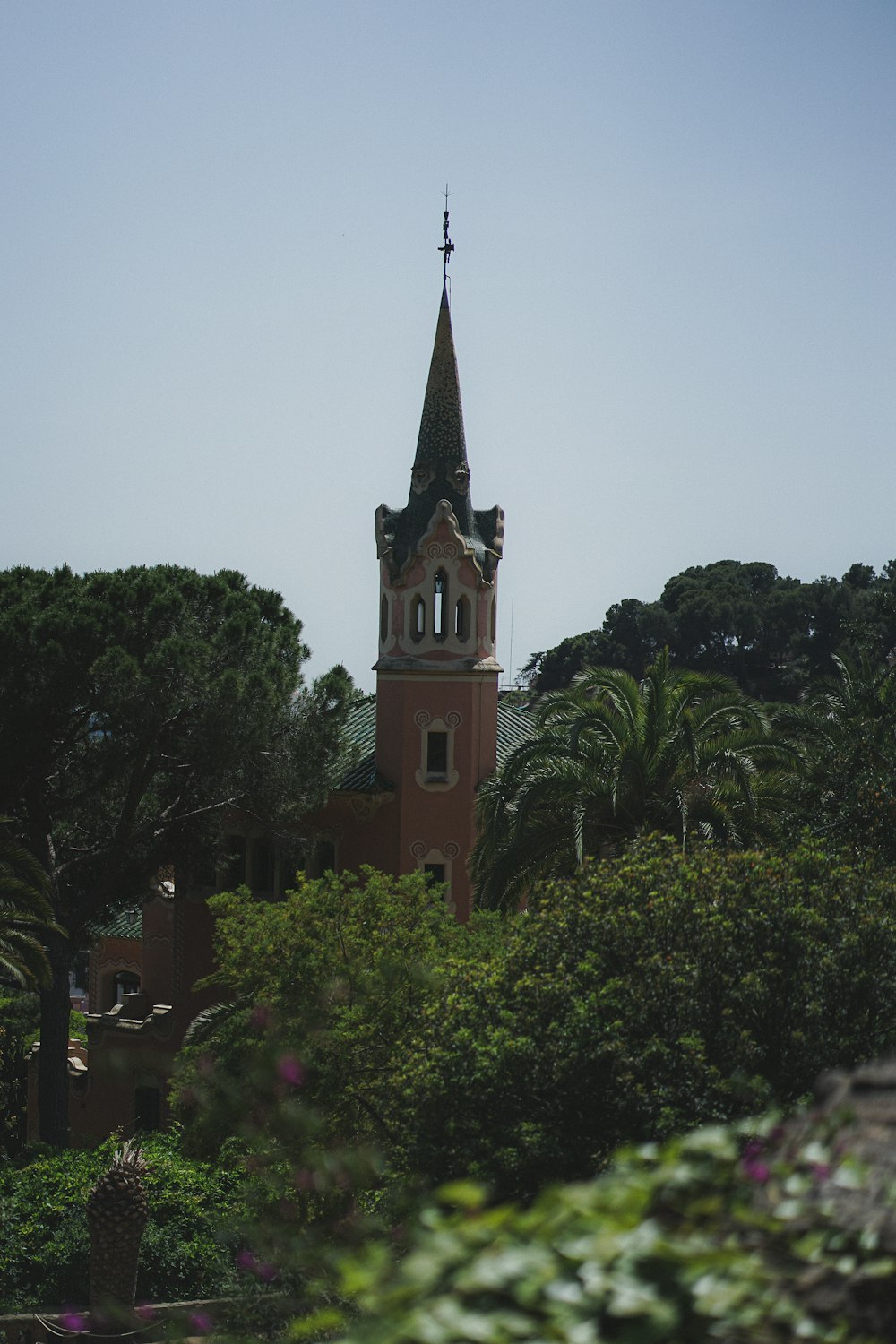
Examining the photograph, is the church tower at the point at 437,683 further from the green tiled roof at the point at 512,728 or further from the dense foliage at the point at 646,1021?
the dense foliage at the point at 646,1021

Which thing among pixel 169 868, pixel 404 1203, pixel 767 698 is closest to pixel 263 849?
pixel 169 868

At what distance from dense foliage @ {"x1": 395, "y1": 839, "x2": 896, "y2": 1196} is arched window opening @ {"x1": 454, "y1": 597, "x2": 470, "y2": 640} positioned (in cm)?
1519

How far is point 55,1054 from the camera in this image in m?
24.7

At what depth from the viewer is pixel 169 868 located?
29016 millimetres

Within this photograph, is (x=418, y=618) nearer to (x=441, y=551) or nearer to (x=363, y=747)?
(x=441, y=551)

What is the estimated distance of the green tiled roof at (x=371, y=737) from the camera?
2794cm

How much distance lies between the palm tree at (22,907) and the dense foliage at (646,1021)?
24.3ft

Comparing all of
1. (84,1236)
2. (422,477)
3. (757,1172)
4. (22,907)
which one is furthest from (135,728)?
(757,1172)

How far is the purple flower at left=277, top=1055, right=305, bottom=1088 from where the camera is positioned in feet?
51.1

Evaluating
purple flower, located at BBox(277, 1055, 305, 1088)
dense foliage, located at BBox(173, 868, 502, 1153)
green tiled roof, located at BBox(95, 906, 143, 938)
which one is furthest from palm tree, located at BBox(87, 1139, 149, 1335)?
green tiled roof, located at BBox(95, 906, 143, 938)

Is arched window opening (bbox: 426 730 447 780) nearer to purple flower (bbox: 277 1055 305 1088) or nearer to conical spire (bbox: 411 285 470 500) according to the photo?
conical spire (bbox: 411 285 470 500)

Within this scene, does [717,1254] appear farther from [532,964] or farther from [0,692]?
[0,692]

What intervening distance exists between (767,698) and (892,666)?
57.4m

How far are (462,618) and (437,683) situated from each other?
1450mm
